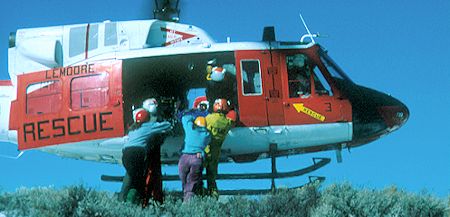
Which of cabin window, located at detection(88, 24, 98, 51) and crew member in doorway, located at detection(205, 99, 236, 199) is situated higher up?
cabin window, located at detection(88, 24, 98, 51)

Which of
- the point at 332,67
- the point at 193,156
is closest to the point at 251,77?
the point at 332,67

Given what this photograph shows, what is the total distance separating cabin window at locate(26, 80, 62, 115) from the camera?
44.8 ft

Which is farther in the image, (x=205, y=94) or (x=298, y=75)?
(x=205, y=94)

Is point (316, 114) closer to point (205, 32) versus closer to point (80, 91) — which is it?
point (205, 32)

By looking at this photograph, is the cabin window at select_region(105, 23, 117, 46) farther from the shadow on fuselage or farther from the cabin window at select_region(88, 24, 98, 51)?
the shadow on fuselage

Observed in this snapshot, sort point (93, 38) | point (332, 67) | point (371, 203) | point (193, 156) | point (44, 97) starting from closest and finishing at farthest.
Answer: point (371, 203) → point (193, 156) → point (44, 97) → point (332, 67) → point (93, 38)

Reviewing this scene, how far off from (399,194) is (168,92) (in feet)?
16.7

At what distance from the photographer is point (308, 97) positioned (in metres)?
13.4

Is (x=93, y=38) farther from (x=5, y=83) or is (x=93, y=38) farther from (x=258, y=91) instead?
(x=258, y=91)

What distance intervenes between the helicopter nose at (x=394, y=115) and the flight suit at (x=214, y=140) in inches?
127

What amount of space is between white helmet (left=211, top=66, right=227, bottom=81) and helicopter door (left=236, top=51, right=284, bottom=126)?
1.52 feet

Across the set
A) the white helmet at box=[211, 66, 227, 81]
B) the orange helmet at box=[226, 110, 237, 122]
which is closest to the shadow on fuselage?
the orange helmet at box=[226, 110, 237, 122]

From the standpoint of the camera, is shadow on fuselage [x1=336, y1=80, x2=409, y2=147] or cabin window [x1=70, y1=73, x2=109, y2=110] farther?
shadow on fuselage [x1=336, y1=80, x2=409, y2=147]

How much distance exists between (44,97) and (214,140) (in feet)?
11.8
